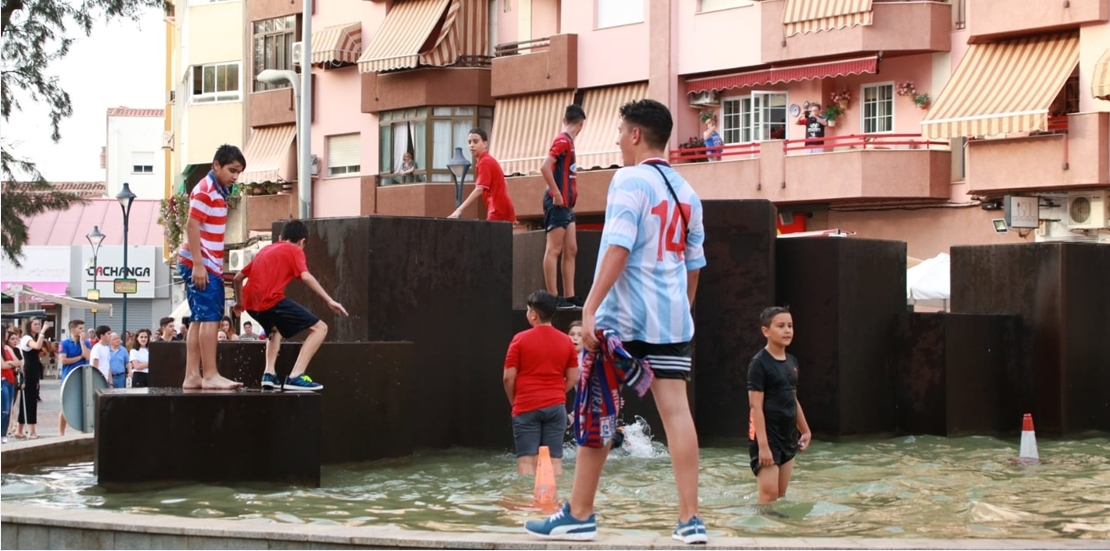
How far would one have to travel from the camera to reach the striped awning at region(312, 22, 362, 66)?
47.9 m

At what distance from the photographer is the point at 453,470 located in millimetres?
14242

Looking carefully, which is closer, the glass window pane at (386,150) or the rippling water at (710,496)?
the rippling water at (710,496)

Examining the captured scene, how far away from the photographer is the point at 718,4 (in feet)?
127

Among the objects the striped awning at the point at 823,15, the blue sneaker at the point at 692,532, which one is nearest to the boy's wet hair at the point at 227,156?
the blue sneaker at the point at 692,532

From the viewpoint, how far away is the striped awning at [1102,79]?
29562 millimetres

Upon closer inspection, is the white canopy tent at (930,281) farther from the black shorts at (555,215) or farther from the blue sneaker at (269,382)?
the blue sneaker at (269,382)

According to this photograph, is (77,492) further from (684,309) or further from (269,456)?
(684,309)

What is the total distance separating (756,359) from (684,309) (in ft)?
9.29

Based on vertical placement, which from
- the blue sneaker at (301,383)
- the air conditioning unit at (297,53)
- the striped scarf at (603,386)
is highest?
the air conditioning unit at (297,53)

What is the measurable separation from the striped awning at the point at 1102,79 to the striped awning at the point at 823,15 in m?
5.68

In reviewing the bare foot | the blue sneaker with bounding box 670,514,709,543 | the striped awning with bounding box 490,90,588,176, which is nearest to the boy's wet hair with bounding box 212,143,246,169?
the bare foot

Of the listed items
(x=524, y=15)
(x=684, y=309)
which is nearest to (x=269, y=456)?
(x=684, y=309)

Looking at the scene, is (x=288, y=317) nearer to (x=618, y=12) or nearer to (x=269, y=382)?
(x=269, y=382)

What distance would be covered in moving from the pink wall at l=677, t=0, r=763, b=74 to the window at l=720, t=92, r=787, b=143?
91 centimetres
